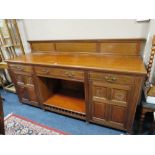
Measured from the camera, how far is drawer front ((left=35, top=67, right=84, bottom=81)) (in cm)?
150

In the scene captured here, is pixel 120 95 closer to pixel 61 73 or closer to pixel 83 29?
pixel 61 73

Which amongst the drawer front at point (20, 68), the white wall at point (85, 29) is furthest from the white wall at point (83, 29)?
the drawer front at point (20, 68)

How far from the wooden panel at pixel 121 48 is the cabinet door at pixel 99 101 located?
615mm

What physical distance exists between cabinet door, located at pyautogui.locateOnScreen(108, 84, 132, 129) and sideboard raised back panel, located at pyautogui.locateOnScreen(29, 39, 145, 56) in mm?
615

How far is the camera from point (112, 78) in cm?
133

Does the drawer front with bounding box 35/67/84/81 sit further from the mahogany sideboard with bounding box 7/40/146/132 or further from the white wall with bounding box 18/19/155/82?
the white wall with bounding box 18/19/155/82

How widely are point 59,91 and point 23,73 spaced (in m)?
0.72

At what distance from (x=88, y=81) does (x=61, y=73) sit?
0.37 metres

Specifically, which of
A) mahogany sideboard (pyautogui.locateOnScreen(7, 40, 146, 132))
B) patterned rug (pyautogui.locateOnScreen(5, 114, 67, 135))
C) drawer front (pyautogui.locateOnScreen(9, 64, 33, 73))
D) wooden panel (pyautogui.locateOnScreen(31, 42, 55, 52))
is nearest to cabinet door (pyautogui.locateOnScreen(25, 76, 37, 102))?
mahogany sideboard (pyautogui.locateOnScreen(7, 40, 146, 132))

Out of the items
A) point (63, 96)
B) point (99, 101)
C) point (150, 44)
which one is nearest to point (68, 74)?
point (99, 101)

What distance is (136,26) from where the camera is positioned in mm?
1570
